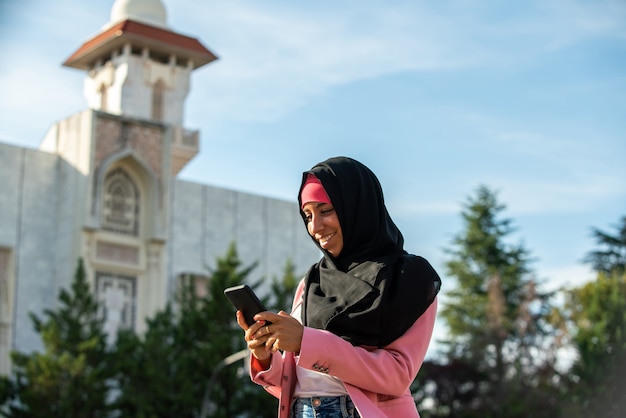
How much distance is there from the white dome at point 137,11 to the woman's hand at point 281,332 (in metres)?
28.1

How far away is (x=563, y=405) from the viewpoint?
1020 inches

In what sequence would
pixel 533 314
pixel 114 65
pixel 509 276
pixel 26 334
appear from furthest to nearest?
pixel 509 276, pixel 533 314, pixel 114 65, pixel 26 334

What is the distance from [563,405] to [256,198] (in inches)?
374

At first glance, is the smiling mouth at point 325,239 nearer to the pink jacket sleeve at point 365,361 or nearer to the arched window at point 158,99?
the pink jacket sleeve at point 365,361

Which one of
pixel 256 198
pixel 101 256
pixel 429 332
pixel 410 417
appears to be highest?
pixel 256 198

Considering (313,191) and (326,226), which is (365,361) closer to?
(326,226)

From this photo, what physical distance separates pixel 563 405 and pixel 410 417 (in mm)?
23490

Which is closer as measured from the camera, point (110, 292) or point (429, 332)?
point (429, 332)

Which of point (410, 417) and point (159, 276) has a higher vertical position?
point (159, 276)

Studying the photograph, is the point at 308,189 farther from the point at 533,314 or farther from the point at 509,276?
the point at 509,276

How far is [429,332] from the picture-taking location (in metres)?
3.38

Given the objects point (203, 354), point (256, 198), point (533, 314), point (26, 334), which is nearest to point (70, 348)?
point (203, 354)

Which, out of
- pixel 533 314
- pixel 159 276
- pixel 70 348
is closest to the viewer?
pixel 70 348

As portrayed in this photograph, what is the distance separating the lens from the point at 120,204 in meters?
27.4
